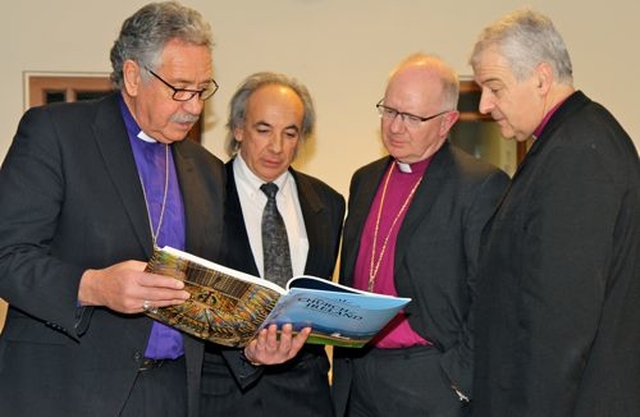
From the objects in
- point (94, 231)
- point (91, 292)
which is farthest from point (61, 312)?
point (94, 231)

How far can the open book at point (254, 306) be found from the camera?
211 cm

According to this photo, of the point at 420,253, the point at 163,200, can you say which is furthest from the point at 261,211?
the point at 163,200

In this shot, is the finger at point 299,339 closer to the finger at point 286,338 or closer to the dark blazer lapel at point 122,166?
the finger at point 286,338

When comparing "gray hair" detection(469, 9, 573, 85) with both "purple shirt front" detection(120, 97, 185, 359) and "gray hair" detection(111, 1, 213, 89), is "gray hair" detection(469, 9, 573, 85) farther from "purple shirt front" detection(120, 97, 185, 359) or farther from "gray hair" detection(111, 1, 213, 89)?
"purple shirt front" detection(120, 97, 185, 359)

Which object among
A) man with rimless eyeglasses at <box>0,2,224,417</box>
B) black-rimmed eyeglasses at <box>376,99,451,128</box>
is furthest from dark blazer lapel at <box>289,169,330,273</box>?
man with rimless eyeglasses at <box>0,2,224,417</box>

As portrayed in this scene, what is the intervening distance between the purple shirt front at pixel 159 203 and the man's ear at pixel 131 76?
0.22 feet

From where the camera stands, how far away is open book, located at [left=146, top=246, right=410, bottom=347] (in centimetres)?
211

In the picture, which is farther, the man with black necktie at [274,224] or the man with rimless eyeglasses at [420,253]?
the man with black necktie at [274,224]

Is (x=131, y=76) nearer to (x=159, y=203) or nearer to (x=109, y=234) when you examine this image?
(x=159, y=203)

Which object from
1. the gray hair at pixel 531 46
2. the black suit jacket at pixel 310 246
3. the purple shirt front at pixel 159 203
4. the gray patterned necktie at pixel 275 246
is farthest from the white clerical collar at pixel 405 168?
the purple shirt front at pixel 159 203

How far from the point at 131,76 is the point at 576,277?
1.29m

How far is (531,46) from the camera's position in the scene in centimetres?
241

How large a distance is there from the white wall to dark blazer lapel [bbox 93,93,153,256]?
2.23 metres

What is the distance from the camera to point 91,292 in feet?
7.22
